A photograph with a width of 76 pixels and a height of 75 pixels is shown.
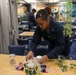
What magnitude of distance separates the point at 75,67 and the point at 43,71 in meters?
0.44

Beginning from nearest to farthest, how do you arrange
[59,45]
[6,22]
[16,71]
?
[16,71] < [59,45] < [6,22]

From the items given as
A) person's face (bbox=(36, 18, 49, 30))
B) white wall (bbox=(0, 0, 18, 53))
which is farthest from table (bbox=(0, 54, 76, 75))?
white wall (bbox=(0, 0, 18, 53))

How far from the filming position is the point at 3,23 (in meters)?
4.65

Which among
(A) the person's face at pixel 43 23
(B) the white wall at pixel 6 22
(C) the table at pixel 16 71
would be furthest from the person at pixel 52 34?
(B) the white wall at pixel 6 22

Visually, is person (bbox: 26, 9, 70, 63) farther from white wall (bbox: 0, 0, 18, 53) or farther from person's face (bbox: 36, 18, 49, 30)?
white wall (bbox: 0, 0, 18, 53)

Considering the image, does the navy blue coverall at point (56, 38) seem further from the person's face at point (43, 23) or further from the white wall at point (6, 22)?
the white wall at point (6, 22)

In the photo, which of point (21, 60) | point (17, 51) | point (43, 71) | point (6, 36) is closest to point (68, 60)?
point (43, 71)

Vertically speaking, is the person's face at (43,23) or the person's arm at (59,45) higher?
the person's face at (43,23)

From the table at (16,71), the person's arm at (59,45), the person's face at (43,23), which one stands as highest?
the person's face at (43,23)

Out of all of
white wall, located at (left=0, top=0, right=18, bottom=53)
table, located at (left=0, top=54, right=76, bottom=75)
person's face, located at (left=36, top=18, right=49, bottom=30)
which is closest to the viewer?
table, located at (left=0, top=54, right=76, bottom=75)

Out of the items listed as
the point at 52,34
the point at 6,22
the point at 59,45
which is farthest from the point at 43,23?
the point at 6,22

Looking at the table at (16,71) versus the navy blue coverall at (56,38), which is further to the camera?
the navy blue coverall at (56,38)

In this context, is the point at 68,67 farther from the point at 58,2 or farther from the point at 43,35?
the point at 58,2

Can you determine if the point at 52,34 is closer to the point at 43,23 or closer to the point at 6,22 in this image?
the point at 43,23
